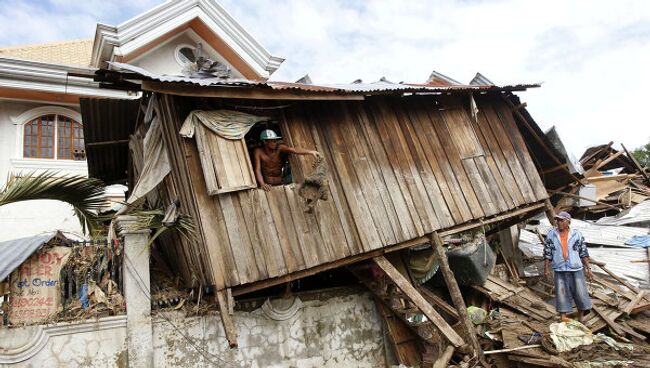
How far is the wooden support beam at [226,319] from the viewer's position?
5.75 metres

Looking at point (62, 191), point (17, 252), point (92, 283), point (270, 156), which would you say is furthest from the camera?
point (270, 156)

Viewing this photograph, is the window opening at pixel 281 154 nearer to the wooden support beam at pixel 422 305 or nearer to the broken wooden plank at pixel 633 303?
the wooden support beam at pixel 422 305

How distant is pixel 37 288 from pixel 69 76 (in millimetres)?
5837

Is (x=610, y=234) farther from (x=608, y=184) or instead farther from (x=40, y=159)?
(x=40, y=159)

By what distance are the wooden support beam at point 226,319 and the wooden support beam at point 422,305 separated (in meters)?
2.39

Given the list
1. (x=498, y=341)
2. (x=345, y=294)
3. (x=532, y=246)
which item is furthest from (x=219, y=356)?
(x=532, y=246)

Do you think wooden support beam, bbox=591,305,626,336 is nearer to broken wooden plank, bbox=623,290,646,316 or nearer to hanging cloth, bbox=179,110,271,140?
broken wooden plank, bbox=623,290,646,316

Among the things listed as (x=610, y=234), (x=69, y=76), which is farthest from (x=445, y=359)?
(x=69, y=76)

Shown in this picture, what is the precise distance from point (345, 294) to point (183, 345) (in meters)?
2.82

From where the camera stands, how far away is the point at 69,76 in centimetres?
992

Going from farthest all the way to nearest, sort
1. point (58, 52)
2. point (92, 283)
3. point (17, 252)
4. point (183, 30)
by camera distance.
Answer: point (58, 52)
point (183, 30)
point (92, 283)
point (17, 252)

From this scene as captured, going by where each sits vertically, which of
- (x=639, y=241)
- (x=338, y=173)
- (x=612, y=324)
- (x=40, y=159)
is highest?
(x=40, y=159)

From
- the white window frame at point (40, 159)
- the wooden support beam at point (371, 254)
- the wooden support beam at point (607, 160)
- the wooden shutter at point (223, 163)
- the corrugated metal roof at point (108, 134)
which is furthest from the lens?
the wooden support beam at point (607, 160)

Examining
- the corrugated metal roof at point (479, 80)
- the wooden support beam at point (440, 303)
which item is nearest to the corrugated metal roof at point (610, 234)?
the corrugated metal roof at point (479, 80)
